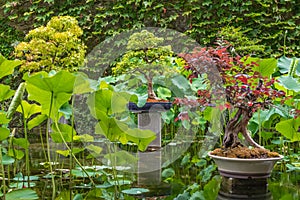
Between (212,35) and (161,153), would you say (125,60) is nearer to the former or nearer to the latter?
(161,153)

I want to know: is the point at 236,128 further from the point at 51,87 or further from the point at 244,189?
the point at 51,87

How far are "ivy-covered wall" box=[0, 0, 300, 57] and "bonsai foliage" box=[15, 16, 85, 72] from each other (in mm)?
940

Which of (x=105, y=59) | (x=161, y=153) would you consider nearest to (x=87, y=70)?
(x=105, y=59)

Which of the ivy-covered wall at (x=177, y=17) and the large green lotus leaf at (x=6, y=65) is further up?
the ivy-covered wall at (x=177, y=17)

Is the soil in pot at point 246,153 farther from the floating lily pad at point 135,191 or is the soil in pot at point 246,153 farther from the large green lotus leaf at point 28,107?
the large green lotus leaf at point 28,107

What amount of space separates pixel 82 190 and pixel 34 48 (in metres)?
2.90

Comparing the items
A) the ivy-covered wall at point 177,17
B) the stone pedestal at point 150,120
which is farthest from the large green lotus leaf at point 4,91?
the ivy-covered wall at point 177,17

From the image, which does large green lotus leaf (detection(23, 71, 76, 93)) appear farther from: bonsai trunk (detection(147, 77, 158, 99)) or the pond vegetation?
bonsai trunk (detection(147, 77, 158, 99))

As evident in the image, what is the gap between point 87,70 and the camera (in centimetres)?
518

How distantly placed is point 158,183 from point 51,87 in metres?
0.77

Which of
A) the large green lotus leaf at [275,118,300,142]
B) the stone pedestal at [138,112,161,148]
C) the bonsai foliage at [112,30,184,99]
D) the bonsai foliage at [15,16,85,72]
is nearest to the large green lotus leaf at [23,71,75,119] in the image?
the large green lotus leaf at [275,118,300,142]

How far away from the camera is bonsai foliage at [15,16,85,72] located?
170 inches

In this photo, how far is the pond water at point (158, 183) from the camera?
1.68 m

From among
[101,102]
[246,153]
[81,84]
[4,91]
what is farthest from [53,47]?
[246,153]
